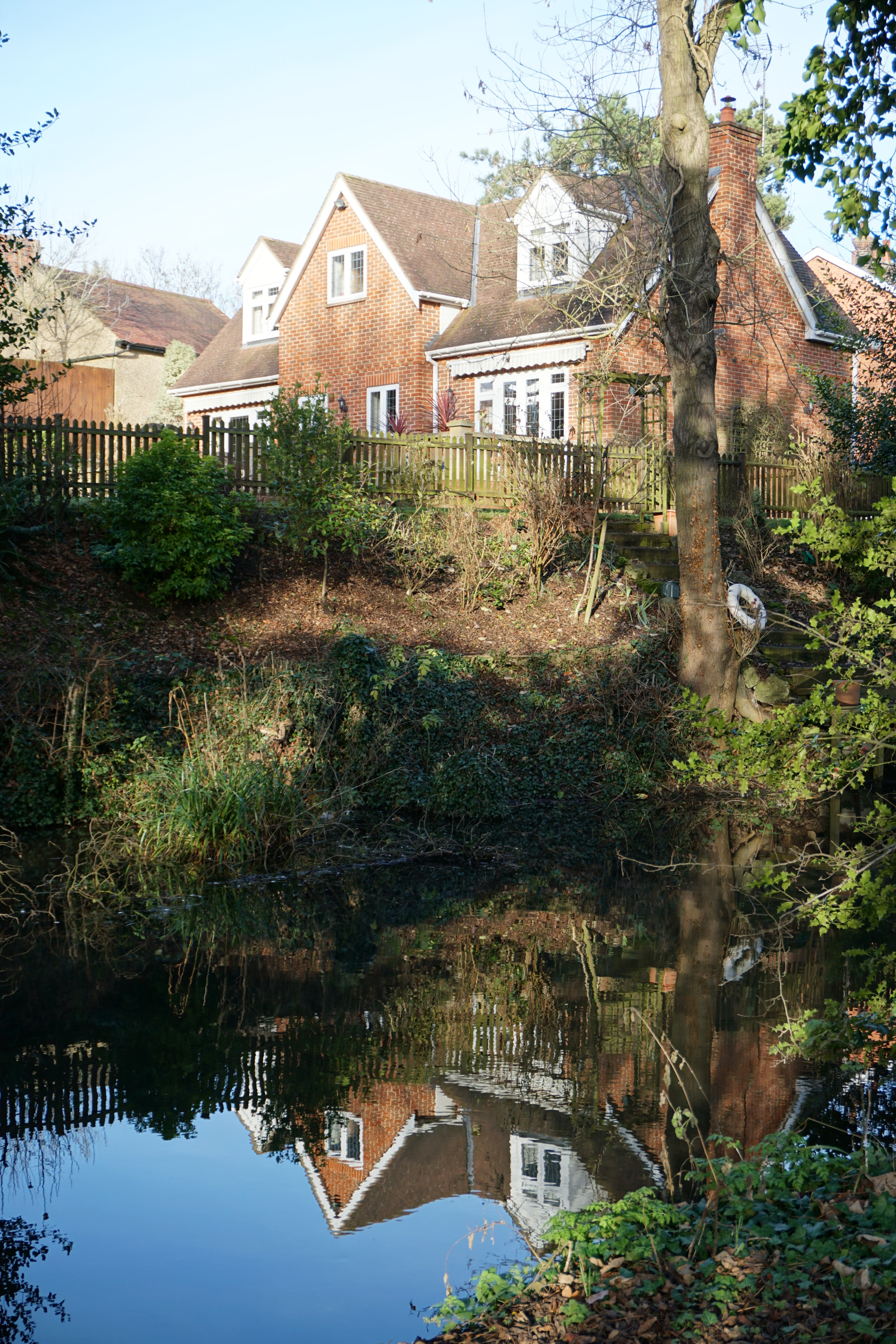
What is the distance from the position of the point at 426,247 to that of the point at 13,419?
16279mm

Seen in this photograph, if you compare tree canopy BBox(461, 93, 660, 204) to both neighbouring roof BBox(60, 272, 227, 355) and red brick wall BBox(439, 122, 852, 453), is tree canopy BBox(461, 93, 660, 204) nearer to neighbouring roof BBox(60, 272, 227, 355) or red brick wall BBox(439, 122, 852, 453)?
red brick wall BBox(439, 122, 852, 453)

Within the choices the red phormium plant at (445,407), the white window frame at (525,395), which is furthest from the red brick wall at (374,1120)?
the red phormium plant at (445,407)

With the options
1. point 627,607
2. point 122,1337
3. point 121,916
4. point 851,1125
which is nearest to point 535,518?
point 627,607

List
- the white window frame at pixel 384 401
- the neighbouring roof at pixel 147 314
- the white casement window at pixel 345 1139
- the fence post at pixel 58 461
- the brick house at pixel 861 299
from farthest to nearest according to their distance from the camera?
1. the neighbouring roof at pixel 147 314
2. the white window frame at pixel 384 401
3. the brick house at pixel 861 299
4. the fence post at pixel 58 461
5. the white casement window at pixel 345 1139

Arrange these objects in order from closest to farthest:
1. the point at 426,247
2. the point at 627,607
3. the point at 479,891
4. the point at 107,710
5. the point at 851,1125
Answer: the point at 851,1125 → the point at 479,891 → the point at 107,710 → the point at 627,607 → the point at 426,247

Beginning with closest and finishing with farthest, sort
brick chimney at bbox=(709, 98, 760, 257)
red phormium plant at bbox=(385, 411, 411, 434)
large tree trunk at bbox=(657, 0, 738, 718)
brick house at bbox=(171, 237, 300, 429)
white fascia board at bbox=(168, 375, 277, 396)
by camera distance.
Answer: large tree trunk at bbox=(657, 0, 738, 718)
brick chimney at bbox=(709, 98, 760, 257)
red phormium plant at bbox=(385, 411, 411, 434)
white fascia board at bbox=(168, 375, 277, 396)
brick house at bbox=(171, 237, 300, 429)

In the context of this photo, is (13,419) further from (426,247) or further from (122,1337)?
(426,247)

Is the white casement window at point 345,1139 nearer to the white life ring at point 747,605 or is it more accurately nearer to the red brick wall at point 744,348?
the white life ring at point 747,605

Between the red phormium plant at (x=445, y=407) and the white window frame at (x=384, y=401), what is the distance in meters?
0.96

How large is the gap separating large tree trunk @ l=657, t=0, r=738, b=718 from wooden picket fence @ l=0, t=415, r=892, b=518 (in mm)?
2603

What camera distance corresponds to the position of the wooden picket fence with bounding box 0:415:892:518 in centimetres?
1552

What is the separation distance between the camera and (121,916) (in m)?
8.56

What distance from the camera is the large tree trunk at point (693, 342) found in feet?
42.1

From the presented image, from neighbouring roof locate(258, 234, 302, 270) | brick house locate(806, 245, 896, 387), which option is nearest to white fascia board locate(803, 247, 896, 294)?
brick house locate(806, 245, 896, 387)
